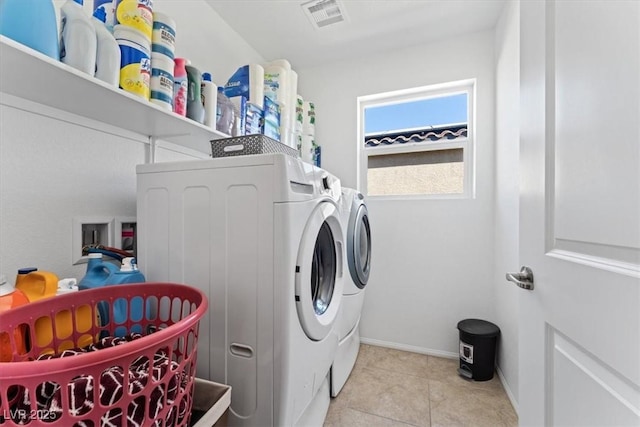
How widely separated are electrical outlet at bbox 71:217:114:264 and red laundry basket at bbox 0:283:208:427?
1.15 feet

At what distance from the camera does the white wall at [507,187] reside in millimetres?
1670

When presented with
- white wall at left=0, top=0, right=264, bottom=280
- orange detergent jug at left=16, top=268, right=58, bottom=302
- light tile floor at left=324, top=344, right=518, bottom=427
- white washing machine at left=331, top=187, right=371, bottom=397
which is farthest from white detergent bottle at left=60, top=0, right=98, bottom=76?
A: light tile floor at left=324, top=344, right=518, bottom=427

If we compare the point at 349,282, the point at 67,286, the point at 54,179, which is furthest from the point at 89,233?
the point at 349,282

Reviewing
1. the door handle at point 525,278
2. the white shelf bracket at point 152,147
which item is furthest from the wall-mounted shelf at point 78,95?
the door handle at point 525,278

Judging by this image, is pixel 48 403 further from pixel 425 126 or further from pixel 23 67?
pixel 425 126

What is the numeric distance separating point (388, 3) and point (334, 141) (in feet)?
3.61

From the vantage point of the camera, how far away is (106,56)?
92 cm

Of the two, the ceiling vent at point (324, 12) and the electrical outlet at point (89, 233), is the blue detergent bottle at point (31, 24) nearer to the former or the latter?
the electrical outlet at point (89, 233)

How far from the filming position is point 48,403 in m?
0.56

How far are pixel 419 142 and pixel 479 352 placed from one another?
1703mm

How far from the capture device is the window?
238 centimetres

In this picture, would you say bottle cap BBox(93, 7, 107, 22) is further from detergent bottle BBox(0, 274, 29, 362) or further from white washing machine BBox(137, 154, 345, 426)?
detergent bottle BBox(0, 274, 29, 362)

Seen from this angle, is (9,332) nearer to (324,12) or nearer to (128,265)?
(128,265)

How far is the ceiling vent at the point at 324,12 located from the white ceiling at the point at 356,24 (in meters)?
0.03
